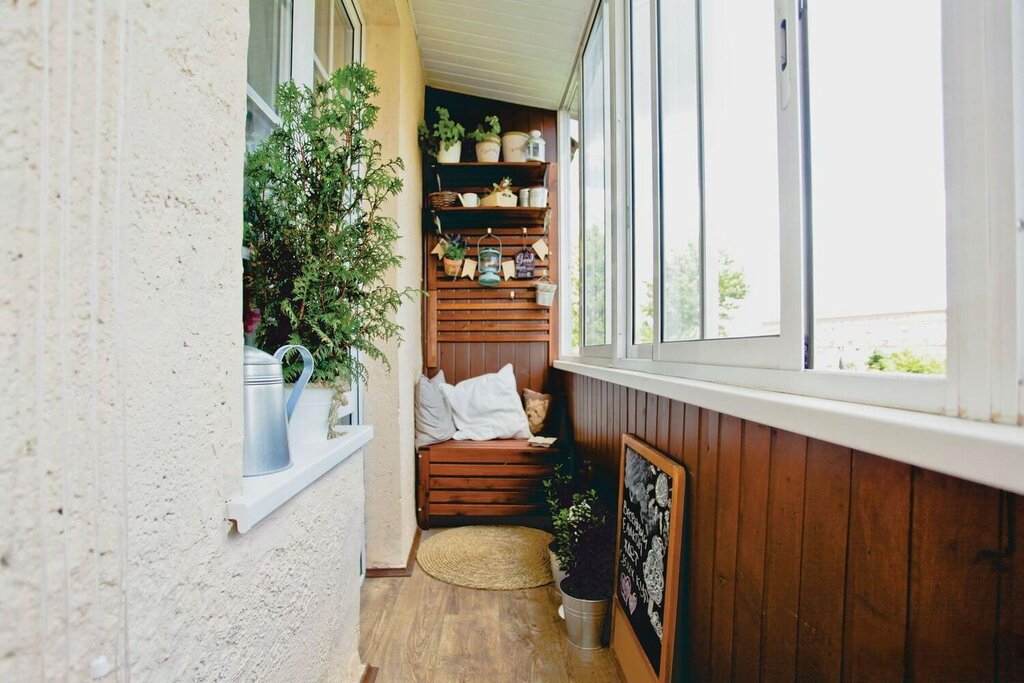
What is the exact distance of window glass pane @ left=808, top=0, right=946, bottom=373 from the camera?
574mm

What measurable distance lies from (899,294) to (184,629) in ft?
3.39

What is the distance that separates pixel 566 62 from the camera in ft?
9.06

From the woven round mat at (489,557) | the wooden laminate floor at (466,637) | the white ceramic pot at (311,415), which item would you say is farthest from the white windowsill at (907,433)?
the woven round mat at (489,557)

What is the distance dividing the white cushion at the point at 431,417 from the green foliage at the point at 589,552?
108cm

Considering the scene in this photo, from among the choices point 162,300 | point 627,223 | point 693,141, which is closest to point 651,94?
point 693,141

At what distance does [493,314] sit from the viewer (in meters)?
3.21

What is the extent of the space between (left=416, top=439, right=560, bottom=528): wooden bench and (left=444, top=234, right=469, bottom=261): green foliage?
124 cm

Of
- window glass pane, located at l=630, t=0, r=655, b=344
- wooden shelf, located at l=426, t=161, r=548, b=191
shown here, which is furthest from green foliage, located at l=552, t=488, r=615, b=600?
wooden shelf, located at l=426, t=161, r=548, b=191

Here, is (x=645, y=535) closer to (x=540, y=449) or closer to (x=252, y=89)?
(x=540, y=449)

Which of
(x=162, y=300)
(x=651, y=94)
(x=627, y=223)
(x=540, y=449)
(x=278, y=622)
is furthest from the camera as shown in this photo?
(x=540, y=449)

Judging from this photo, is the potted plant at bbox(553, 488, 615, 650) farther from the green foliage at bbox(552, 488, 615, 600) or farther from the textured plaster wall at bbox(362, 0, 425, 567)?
the textured plaster wall at bbox(362, 0, 425, 567)

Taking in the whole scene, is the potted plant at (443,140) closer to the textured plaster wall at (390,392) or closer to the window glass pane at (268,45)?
the textured plaster wall at (390,392)

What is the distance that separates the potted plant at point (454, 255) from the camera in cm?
308

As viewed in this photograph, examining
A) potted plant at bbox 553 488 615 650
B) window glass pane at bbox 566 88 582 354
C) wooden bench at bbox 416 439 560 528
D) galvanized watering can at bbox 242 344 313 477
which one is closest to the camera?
galvanized watering can at bbox 242 344 313 477
